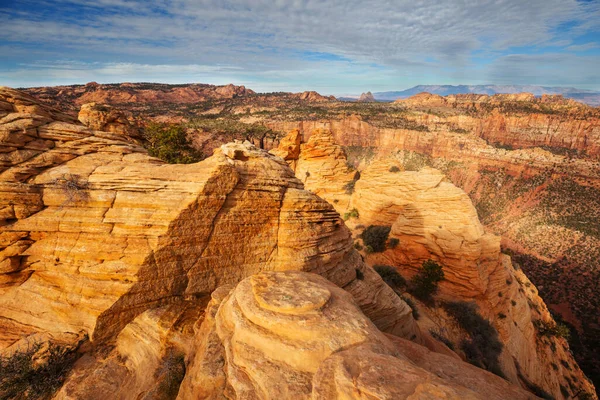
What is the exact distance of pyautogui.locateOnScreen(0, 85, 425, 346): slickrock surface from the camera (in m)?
9.53

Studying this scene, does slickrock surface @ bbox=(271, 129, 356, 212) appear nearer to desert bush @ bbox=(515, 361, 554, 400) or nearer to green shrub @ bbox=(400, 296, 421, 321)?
green shrub @ bbox=(400, 296, 421, 321)

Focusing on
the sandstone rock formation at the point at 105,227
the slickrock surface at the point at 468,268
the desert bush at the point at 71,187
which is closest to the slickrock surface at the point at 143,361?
the sandstone rock formation at the point at 105,227

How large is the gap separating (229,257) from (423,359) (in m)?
8.09

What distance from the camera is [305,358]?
6027mm

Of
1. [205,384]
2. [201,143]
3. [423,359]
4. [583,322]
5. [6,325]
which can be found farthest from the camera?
[201,143]

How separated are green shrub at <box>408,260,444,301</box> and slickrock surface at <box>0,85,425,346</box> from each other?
54.5 ft

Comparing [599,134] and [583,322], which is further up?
[599,134]

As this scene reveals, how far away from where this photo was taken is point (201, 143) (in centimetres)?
5028

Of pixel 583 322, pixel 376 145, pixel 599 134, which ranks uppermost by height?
pixel 599 134

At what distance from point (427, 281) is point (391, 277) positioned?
3.11 m

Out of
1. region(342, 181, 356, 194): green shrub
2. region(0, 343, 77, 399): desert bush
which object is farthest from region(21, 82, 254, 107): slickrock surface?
region(0, 343, 77, 399): desert bush

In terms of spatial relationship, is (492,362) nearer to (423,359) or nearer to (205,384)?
(423,359)

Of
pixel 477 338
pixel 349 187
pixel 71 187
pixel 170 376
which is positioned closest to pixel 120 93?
pixel 349 187

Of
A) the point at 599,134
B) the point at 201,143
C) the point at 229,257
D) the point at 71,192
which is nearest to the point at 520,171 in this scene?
the point at 599,134
